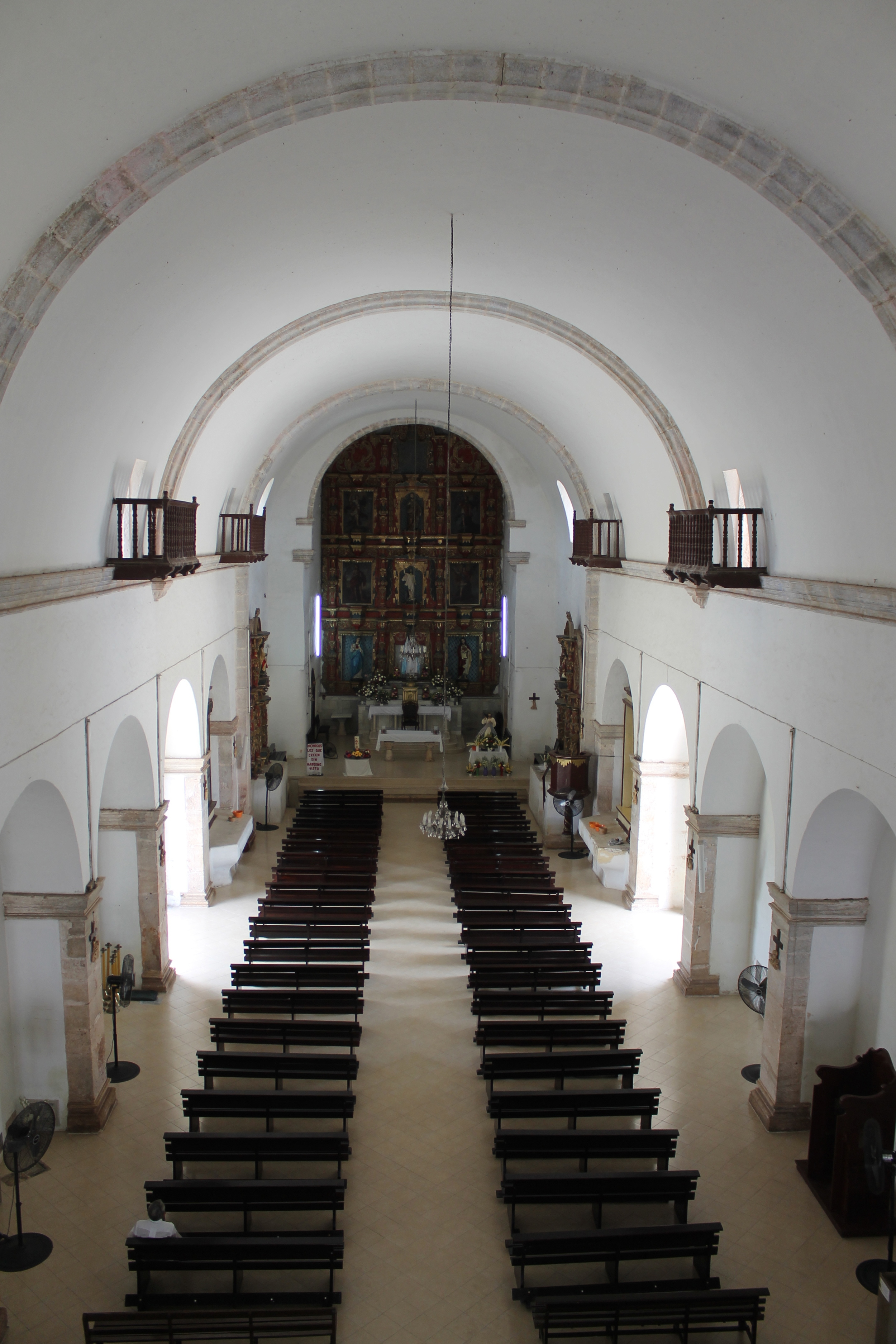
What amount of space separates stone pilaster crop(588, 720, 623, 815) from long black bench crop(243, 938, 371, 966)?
24.6 feet

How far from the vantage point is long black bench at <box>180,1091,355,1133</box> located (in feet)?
34.6

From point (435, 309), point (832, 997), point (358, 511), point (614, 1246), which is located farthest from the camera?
point (358, 511)

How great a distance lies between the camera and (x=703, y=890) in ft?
47.3

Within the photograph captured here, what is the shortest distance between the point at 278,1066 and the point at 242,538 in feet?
35.3

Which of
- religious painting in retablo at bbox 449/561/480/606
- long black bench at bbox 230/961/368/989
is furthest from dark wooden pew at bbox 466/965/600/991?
religious painting in retablo at bbox 449/561/480/606

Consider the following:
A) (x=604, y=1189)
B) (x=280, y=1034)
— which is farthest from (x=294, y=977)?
(x=604, y=1189)

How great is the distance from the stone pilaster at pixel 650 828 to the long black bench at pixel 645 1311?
9944mm

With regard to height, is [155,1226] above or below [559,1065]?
above

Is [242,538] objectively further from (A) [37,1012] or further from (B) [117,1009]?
(A) [37,1012]

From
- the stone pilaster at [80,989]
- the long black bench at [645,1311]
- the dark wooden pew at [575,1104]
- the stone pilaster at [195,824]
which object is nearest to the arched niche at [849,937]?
the dark wooden pew at [575,1104]

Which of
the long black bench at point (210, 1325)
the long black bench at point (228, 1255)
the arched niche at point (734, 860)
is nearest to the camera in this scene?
the long black bench at point (210, 1325)

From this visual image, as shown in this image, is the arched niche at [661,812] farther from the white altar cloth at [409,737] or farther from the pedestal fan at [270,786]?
the white altar cloth at [409,737]

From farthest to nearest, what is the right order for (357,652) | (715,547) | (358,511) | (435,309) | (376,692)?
(357,652), (358,511), (376,692), (435,309), (715,547)

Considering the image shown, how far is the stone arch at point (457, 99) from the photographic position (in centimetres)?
732
